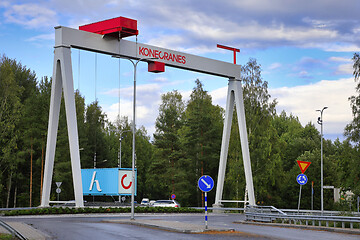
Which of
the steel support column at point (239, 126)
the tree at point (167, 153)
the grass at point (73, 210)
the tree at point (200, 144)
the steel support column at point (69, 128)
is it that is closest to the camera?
the grass at point (73, 210)

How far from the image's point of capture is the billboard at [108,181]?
38.0 meters

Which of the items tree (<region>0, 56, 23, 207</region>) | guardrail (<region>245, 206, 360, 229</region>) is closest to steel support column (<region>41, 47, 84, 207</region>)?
guardrail (<region>245, 206, 360, 229</region>)

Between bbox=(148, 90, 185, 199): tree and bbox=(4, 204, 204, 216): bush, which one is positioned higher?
bbox=(148, 90, 185, 199): tree

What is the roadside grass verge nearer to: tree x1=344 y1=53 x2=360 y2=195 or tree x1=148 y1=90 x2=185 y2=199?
tree x1=344 y1=53 x2=360 y2=195

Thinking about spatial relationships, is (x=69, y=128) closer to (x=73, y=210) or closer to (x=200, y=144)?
(x=73, y=210)

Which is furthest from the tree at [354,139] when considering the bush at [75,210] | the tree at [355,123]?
the bush at [75,210]

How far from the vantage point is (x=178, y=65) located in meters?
39.2

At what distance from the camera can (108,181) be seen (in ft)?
126

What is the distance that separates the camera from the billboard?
38.0m

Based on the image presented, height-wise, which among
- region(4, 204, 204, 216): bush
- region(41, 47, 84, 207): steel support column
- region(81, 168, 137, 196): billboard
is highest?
region(41, 47, 84, 207): steel support column

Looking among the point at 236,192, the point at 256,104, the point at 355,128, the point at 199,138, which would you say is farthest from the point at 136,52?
the point at 199,138

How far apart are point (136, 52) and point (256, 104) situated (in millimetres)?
27945

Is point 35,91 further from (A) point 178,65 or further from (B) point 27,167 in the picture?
(A) point 178,65

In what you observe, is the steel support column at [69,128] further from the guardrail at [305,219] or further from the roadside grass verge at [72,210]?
the guardrail at [305,219]
